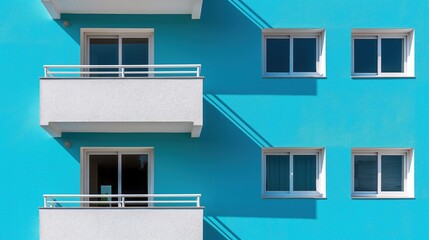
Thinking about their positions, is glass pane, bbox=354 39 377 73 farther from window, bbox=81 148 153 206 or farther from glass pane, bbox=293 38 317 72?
window, bbox=81 148 153 206

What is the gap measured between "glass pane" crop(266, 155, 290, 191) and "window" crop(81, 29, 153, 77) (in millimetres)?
A: 3248

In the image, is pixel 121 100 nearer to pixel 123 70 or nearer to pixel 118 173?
pixel 123 70

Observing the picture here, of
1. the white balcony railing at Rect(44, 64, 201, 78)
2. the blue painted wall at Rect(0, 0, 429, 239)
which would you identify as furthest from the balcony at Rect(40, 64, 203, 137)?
the blue painted wall at Rect(0, 0, 429, 239)

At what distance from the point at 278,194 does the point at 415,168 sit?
2.83m

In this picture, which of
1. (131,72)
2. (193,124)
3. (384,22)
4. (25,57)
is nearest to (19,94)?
(25,57)

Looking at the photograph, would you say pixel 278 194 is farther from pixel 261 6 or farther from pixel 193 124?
pixel 261 6

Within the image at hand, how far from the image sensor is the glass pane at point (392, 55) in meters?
11.0

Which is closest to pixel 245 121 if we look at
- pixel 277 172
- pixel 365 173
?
pixel 277 172

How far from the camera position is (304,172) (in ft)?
35.6

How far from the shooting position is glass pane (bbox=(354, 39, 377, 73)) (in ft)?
36.1

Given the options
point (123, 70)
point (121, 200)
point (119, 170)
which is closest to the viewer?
point (123, 70)

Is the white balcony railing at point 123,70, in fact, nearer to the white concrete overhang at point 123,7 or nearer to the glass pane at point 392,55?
the white concrete overhang at point 123,7

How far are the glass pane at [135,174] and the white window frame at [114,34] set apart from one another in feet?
6.59

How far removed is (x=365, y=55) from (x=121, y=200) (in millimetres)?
5942
